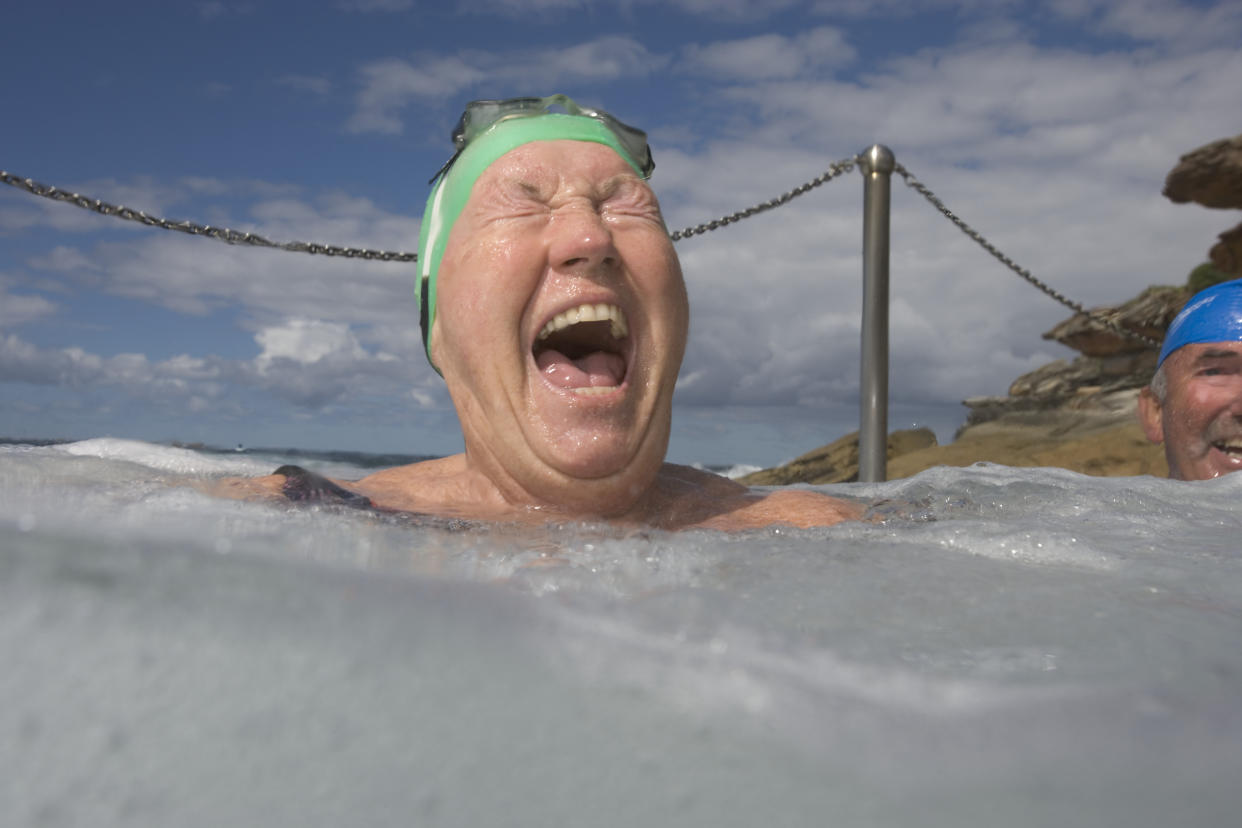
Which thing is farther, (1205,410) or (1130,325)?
(1130,325)

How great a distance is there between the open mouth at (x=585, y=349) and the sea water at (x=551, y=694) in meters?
0.98

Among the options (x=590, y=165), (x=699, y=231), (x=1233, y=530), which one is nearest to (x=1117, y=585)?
(x=1233, y=530)

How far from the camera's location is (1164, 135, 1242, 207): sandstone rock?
546 inches

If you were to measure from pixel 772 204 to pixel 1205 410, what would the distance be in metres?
1.93

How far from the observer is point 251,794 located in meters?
0.78

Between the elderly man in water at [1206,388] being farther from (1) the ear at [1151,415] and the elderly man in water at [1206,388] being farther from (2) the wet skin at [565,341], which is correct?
(2) the wet skin at [565,341]

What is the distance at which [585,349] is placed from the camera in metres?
2.36

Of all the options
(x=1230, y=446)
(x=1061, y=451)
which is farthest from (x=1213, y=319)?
(x=1061, y=451)

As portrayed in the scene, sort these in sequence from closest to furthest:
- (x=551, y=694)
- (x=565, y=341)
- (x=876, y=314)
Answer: (x=551, y=694) → (x=565, y=341) → (x=876, y=314)

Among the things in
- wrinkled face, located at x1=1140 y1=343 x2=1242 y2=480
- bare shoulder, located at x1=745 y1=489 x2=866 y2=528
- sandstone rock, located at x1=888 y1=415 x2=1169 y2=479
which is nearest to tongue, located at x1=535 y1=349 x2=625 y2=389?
bare shoulder, located at x1=745 y1=489 x2=866 y2=528

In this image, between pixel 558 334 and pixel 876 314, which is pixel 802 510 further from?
pixel 876 314

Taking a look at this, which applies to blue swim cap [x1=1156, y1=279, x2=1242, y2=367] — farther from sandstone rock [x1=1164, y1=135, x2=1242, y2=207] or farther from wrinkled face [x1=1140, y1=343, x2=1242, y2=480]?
sandstone rock [x1=1164, y1=135, x2=1242, y2=207]

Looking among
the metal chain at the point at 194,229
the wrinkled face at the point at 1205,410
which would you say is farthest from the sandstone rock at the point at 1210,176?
the metal chain at the point at 194,229

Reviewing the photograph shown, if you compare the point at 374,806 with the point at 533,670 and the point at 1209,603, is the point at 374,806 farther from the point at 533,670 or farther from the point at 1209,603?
the point at 1209,603
